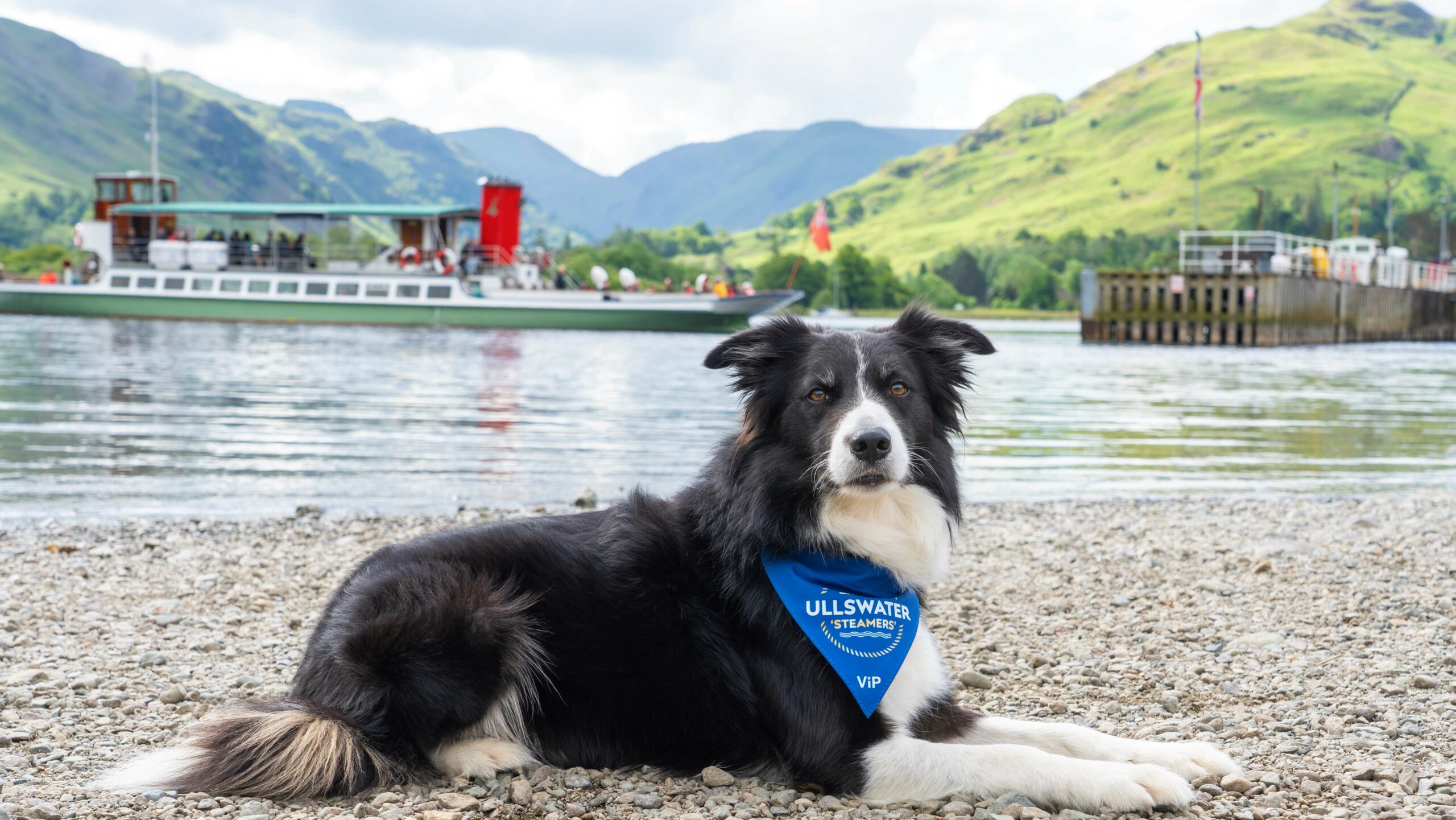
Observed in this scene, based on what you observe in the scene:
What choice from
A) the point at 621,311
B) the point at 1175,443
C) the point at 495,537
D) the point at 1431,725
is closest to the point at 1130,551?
the point at 1431,725

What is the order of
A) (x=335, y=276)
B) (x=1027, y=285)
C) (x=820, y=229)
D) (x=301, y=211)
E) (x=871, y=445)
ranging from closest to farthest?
(x=871, y=445) < (x=820, y=229) < (x=301, y=211) < (x=335, y=276) < (x=1027, y=285)

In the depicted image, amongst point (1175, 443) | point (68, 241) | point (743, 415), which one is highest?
point (68, 241)

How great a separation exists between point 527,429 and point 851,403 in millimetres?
14604

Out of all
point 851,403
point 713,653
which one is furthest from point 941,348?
point 713,653

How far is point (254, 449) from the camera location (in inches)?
584

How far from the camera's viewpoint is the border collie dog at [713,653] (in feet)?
12.2

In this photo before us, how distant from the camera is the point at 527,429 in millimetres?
18062

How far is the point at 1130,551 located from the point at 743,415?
5133 mm

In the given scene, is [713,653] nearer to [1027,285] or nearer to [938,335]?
[938,335]

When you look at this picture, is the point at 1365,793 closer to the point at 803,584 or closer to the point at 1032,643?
the point at 803,584

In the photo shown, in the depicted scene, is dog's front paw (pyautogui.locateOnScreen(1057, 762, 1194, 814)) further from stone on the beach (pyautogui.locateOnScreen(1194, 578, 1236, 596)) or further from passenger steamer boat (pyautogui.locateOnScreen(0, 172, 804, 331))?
passenger steamer boat (pyautogui.locateOnScreen(0, 172, 804, 331))

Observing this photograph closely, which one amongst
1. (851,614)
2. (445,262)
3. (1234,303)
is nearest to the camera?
(851,614)

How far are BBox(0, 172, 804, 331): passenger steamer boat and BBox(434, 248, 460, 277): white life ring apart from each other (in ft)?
0.19

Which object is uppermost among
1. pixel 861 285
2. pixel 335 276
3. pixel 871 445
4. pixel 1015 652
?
pixel 861 285
